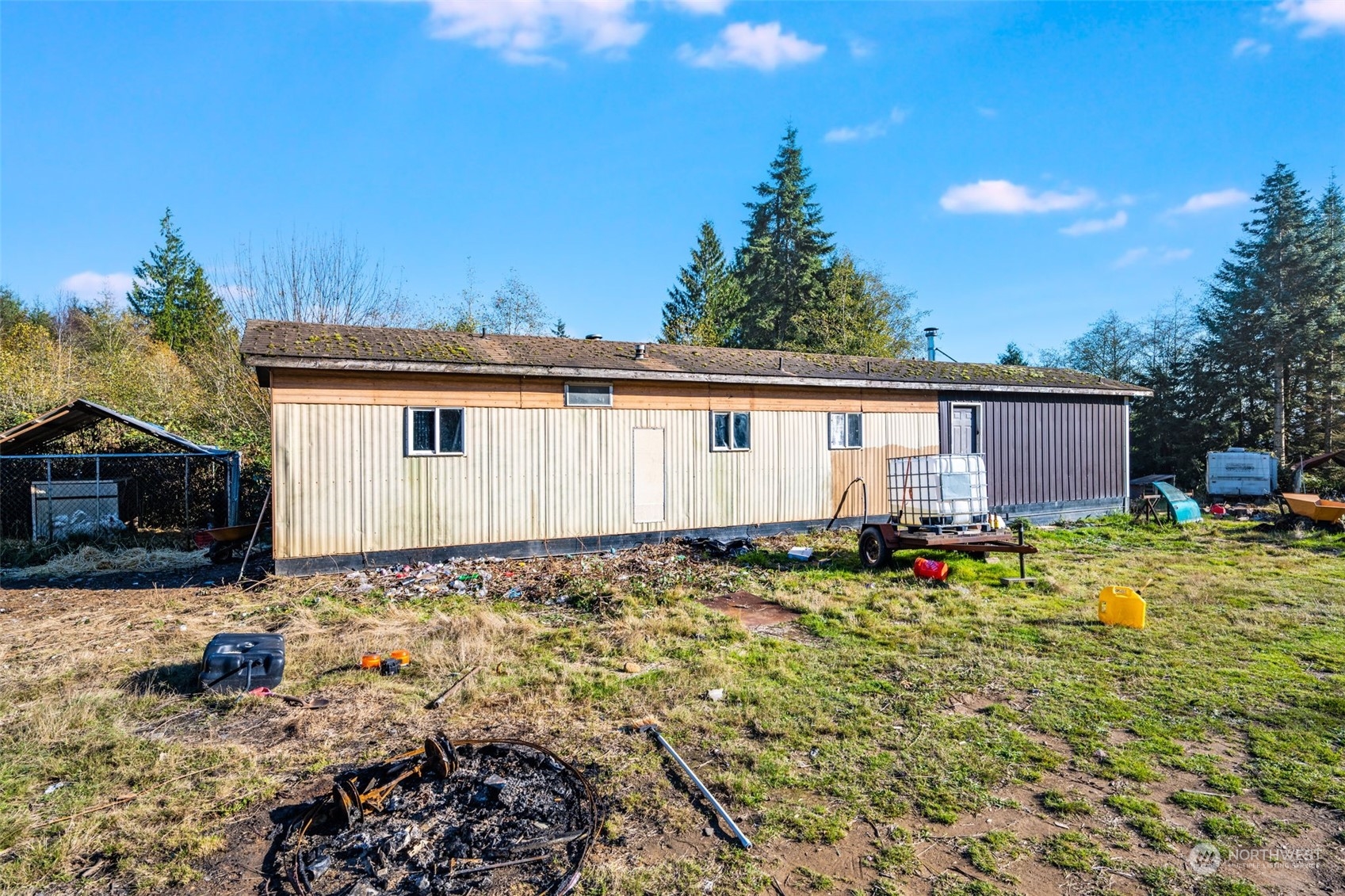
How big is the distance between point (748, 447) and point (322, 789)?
10036mm

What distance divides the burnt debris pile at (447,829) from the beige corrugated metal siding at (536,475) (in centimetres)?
652

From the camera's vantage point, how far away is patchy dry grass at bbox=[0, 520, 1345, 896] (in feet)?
10.6

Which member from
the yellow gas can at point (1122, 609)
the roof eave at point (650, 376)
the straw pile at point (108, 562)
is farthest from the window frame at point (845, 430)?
the straw pile at point (108, 562)

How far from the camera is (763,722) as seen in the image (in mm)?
4684

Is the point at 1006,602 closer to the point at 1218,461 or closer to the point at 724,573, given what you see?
the point at 724,573

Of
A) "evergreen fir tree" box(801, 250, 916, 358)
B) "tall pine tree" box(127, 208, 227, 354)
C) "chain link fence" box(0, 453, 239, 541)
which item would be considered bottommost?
"chain link fence" box(0, 453, 239, 541)

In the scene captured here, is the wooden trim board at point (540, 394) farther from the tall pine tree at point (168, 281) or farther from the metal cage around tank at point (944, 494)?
the tall pine tree at point (168, 281)

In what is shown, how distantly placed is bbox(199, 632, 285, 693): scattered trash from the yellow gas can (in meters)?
7.88

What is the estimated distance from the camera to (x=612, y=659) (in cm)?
613

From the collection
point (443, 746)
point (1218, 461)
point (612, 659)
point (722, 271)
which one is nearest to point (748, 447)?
point (612, 659)

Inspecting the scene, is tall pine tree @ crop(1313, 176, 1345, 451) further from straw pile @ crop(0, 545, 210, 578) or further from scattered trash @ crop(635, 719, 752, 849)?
straw pile @ crop(0, 545, 210, 578)

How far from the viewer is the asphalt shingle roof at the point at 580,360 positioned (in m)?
9.69

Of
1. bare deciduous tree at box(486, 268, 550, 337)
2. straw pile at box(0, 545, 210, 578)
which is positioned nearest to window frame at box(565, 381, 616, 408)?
straw pile at box(0, 545, 210, 578)

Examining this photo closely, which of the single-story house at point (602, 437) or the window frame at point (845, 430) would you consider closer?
Result: the single-story house at point (602, 437)
